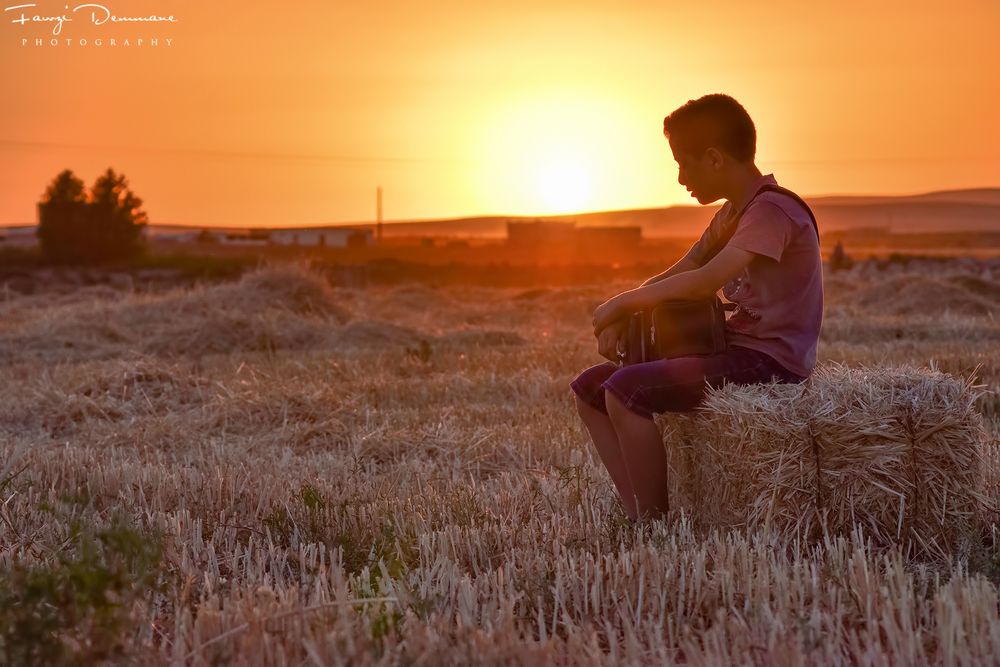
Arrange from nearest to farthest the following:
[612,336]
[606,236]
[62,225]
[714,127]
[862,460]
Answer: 1. [862,460]
2. [714,127]
3. [612,336]
4. [62,225]
5. [606,236]

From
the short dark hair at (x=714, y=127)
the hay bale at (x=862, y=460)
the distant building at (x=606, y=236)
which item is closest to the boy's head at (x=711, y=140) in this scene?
the short dark hair at (x=714, y=127)

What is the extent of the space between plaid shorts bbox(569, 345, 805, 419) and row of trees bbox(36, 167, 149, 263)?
52990 mm

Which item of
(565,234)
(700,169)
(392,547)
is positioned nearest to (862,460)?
(700,169)

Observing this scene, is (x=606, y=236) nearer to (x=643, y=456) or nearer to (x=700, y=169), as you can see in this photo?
(x=700, y=169)

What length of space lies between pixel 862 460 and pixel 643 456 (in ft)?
2.84

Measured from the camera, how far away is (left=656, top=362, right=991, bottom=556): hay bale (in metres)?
4.47

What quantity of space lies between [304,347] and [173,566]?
1189 centimetres

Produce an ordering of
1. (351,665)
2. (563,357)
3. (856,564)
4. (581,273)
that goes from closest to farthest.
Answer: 1. (351,665)
2. (856,564)
3. (563,357)
4. (581,273)

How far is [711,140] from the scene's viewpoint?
15.5 feet

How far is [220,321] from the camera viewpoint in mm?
16172

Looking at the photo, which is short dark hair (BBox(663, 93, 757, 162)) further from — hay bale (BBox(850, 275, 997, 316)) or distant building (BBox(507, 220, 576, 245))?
distant building (BBox(507, 220, 576, 245))

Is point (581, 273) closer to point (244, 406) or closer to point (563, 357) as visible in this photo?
point (563, 357)

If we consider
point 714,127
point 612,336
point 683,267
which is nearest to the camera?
point 714,127

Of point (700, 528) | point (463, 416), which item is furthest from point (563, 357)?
point (700, 528)
